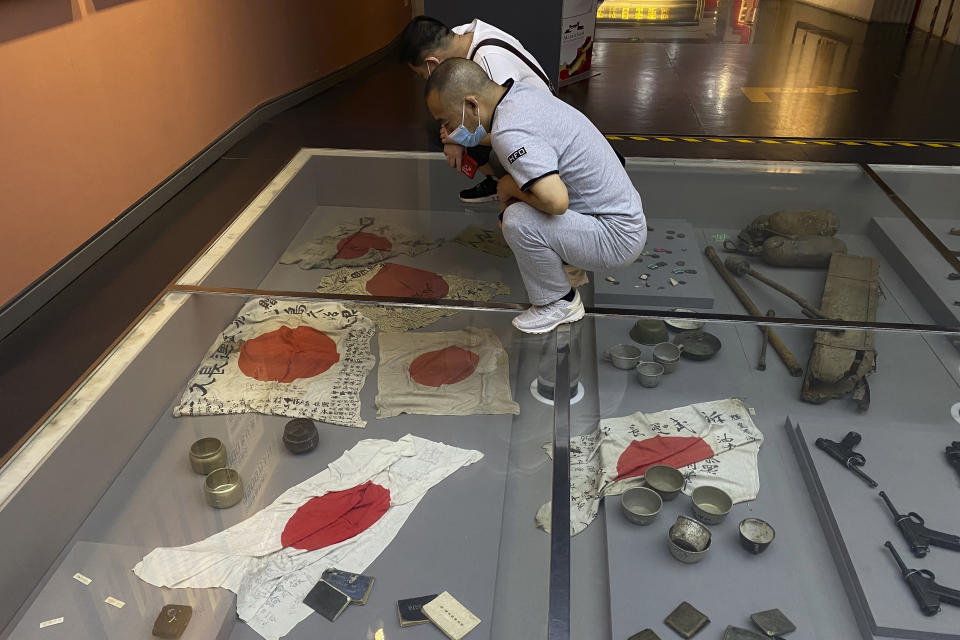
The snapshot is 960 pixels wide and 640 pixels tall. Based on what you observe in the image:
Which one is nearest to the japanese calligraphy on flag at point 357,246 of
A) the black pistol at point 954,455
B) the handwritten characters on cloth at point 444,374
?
the handwritten characters on cloth at point 444,374

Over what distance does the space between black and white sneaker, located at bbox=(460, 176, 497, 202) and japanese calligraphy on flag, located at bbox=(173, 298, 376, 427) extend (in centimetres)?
131

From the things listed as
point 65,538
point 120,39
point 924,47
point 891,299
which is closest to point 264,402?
point 65,538

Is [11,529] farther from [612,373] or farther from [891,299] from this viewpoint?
[891,299]

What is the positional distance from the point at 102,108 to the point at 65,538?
8.27 feet

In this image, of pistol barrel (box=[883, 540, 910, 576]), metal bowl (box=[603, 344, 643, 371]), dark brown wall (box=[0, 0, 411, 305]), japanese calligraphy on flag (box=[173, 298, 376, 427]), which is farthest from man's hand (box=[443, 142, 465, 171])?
pistol barrel (box=[883, 540, 910, 576])

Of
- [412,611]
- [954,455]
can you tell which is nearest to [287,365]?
[412,611]

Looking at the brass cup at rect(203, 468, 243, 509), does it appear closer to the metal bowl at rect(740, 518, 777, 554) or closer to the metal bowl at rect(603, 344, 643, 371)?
the metal bowl at rect(603, 344, 643, 371)

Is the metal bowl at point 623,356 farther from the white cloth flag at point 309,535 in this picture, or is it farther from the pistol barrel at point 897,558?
the pistol barrel at point 897,558

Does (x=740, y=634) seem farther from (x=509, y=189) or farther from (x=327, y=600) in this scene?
(x=509, y=189)

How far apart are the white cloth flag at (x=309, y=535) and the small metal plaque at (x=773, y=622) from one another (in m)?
1.05

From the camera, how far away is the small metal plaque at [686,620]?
6.97 ft

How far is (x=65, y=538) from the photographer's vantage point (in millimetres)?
2289

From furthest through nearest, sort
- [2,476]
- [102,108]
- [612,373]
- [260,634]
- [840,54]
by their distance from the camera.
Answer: [840,54] → [102,108] → [612,373] → [2,476] → [260,634]

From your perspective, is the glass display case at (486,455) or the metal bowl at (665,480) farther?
the metal bowl at (665,480)
